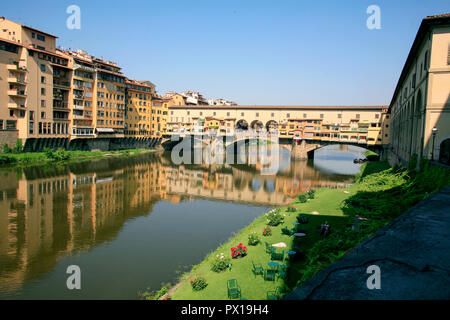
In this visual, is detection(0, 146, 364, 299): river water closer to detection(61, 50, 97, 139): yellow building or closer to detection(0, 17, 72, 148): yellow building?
detection(0, 17, 72, 148): yellow building

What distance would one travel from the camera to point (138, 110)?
229 ft

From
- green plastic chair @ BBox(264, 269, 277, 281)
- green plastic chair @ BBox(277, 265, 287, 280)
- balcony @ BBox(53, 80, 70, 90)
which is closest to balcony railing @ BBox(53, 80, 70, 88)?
balcony @ BBox(53, 80, 70, 90)

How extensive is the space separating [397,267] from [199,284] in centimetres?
812

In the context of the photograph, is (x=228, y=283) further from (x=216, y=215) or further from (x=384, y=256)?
(x=216, y=215)

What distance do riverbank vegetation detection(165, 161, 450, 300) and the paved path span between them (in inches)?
209

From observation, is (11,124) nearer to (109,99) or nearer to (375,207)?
(109,99)

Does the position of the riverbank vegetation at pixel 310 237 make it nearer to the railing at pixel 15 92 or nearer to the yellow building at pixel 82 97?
the railing at pixel 15 92

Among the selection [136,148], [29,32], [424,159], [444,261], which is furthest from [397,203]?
[136,148]

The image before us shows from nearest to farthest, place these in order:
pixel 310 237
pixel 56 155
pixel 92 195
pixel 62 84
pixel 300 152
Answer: pixel 310 237 < pixel 92 195 < pixel 56 155 < pixel 62 84 < pixel 300 152

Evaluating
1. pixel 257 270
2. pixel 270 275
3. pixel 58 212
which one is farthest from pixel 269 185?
pixel 270 275

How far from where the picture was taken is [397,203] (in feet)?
55.9

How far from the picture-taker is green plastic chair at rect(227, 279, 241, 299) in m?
10.3
